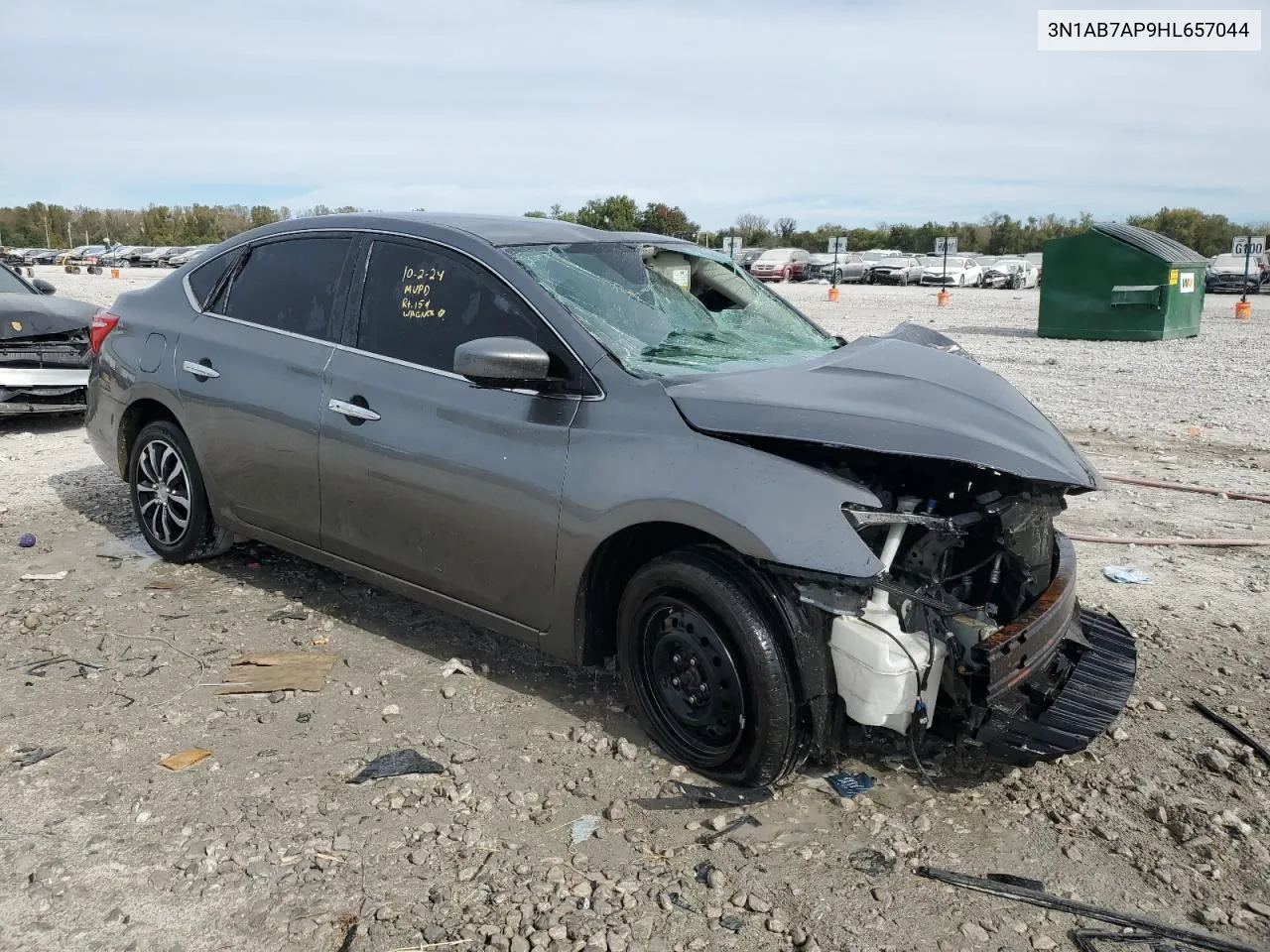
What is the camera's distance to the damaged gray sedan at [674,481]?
10.8 feet

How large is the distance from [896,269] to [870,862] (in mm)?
46905

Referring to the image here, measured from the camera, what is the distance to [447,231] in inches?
173

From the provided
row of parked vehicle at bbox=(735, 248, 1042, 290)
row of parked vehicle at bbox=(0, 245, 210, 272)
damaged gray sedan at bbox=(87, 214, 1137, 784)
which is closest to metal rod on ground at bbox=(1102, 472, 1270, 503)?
damaged gray sedan at bbox=(87, 214, 1137, 784)

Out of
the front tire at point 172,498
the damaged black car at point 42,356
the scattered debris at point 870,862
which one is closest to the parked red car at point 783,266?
the damaged black car at point 42,356

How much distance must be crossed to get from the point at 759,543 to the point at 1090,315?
18.2 meters

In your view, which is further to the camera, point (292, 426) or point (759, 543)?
point (292, 426)

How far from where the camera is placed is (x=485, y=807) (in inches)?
136

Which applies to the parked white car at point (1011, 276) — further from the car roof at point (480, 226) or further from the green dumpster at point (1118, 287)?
the car roof at point (480, 226)

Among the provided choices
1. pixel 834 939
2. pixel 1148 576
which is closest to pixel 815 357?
pixel 834 939

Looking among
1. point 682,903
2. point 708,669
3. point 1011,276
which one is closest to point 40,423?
point 708,669

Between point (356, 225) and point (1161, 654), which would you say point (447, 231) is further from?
point (1161, 654)

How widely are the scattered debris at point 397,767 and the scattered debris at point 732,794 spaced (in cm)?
87

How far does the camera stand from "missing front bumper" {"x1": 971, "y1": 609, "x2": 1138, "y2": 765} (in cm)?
333

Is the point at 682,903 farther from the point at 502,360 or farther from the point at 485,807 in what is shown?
the point at 502,360
